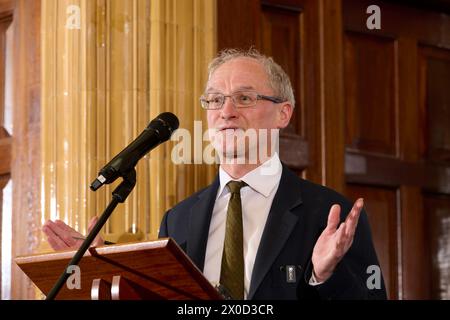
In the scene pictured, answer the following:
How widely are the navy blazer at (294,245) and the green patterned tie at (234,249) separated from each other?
0.19 feet

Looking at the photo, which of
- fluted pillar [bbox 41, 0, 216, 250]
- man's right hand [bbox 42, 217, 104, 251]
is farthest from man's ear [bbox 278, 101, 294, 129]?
man's right hand [bbox 42, 217, 104, 251]

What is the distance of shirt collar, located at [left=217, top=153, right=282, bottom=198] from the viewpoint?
3.37 m

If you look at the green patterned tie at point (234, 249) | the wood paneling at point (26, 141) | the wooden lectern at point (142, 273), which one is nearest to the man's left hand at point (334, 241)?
the wooden lectern at point (142, 273)

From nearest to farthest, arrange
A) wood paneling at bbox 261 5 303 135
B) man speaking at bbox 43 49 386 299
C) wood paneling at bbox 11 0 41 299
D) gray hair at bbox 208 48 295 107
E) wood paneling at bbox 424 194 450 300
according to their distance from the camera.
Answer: man speaking at bbox 43 49 386 299
gray hair at bbox 208 48 295 107
wood paneling at bbox 11 0 41 299
wood paneling at bbox 261 5 303 135
wood paneling at bbox 424 194 450 300

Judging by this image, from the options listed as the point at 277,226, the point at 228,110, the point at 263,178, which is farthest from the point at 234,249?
the point at 228,110

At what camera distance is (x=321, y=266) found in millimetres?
2707

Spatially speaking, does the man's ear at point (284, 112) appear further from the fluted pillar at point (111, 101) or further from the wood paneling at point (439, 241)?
the wood paneling at point (439, 241)

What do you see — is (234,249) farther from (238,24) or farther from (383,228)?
(383,228)

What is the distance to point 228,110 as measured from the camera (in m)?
3.36

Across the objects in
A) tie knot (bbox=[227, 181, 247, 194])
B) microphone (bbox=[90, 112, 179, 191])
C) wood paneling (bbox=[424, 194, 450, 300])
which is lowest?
wood paneling (bbox=[424, 194, 450, 300])

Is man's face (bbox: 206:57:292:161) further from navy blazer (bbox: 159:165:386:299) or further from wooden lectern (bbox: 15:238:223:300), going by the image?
wooden lectern (bbox: 15:238:223:300)

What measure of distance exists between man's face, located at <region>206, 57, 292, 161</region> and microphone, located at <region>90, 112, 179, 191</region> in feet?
2.02

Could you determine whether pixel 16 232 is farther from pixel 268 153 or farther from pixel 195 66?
pixel 268 153

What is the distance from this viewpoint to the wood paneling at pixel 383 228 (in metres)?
4.91
